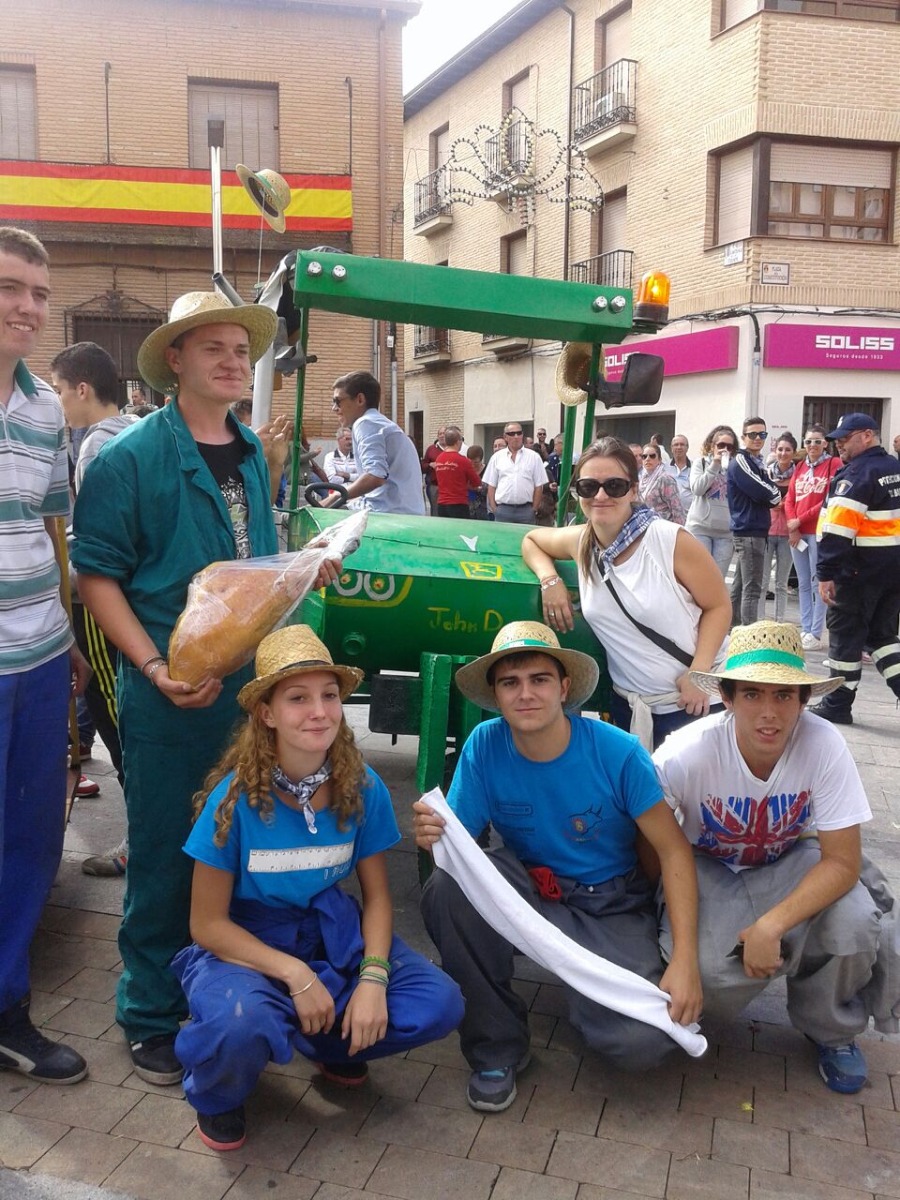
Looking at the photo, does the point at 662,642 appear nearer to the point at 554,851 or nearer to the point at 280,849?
the point at 554,851

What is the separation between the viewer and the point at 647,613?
3.52 m

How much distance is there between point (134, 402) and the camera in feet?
41.7

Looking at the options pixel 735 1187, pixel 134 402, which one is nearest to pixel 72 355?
pixel 735 1187

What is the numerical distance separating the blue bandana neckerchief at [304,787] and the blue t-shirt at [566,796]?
1.51ft

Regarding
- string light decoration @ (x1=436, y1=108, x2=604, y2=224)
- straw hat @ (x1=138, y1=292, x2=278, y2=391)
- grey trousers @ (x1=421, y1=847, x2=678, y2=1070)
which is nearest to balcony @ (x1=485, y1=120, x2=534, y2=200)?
string light decoration @ (x1=436, y1=108, x2=604, y2=224)

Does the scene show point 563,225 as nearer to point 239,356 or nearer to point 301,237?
point 301,237

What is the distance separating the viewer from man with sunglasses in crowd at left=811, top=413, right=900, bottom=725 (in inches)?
261

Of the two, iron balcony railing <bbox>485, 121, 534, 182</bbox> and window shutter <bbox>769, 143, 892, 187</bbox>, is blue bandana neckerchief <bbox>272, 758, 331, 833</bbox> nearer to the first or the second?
window shutter <bbox>769, 143, 892, 187</bbox>

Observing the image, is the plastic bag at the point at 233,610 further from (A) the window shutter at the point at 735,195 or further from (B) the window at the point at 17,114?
(B) the window at the point at 17,114

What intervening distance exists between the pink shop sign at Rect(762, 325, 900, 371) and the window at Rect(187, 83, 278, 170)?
8773 mm

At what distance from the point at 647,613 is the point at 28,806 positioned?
201 cm

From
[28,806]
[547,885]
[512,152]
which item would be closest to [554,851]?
[547,885]

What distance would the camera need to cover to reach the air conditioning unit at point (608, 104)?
65.2 ft

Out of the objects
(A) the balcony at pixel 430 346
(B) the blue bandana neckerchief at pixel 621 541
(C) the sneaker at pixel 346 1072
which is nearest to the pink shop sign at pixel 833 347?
(A) the balcony at pixel 430 346
